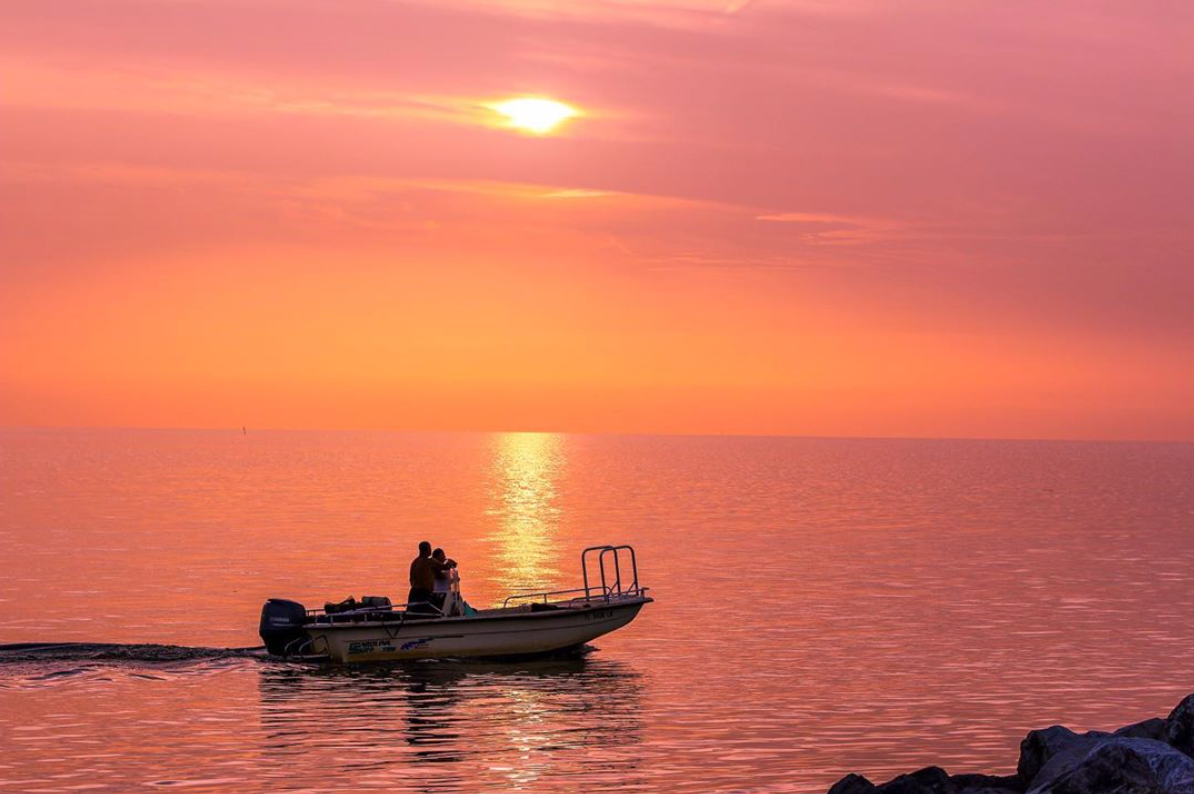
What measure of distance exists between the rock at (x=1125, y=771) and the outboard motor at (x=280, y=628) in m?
21.8

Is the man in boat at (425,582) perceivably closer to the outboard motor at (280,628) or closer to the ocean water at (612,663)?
the ocean water at (612,663)

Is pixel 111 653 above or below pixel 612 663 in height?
above

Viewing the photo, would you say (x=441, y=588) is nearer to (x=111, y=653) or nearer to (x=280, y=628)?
(x=280, y=628)

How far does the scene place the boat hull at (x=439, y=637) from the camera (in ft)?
123

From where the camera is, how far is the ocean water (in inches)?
1074

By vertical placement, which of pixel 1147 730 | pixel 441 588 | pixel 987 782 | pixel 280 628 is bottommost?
pixel 987 782

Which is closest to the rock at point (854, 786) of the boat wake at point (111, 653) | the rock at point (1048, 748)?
the rock at point (1048, 748)

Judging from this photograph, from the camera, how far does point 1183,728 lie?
2302cm

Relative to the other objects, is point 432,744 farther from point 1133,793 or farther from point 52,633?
point 52,633

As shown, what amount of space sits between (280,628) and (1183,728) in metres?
22.0

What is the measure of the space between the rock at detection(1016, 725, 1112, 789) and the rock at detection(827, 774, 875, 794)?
2.33 m

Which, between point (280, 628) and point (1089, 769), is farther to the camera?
point (280, 628)

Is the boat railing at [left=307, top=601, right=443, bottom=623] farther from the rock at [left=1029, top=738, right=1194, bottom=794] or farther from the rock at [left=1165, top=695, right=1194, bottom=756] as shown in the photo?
the rock at [left=1029, top=738, right=1194, bottom=794]

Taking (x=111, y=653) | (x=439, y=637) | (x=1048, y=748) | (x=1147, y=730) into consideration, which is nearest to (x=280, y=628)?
(x=439, y=637)
